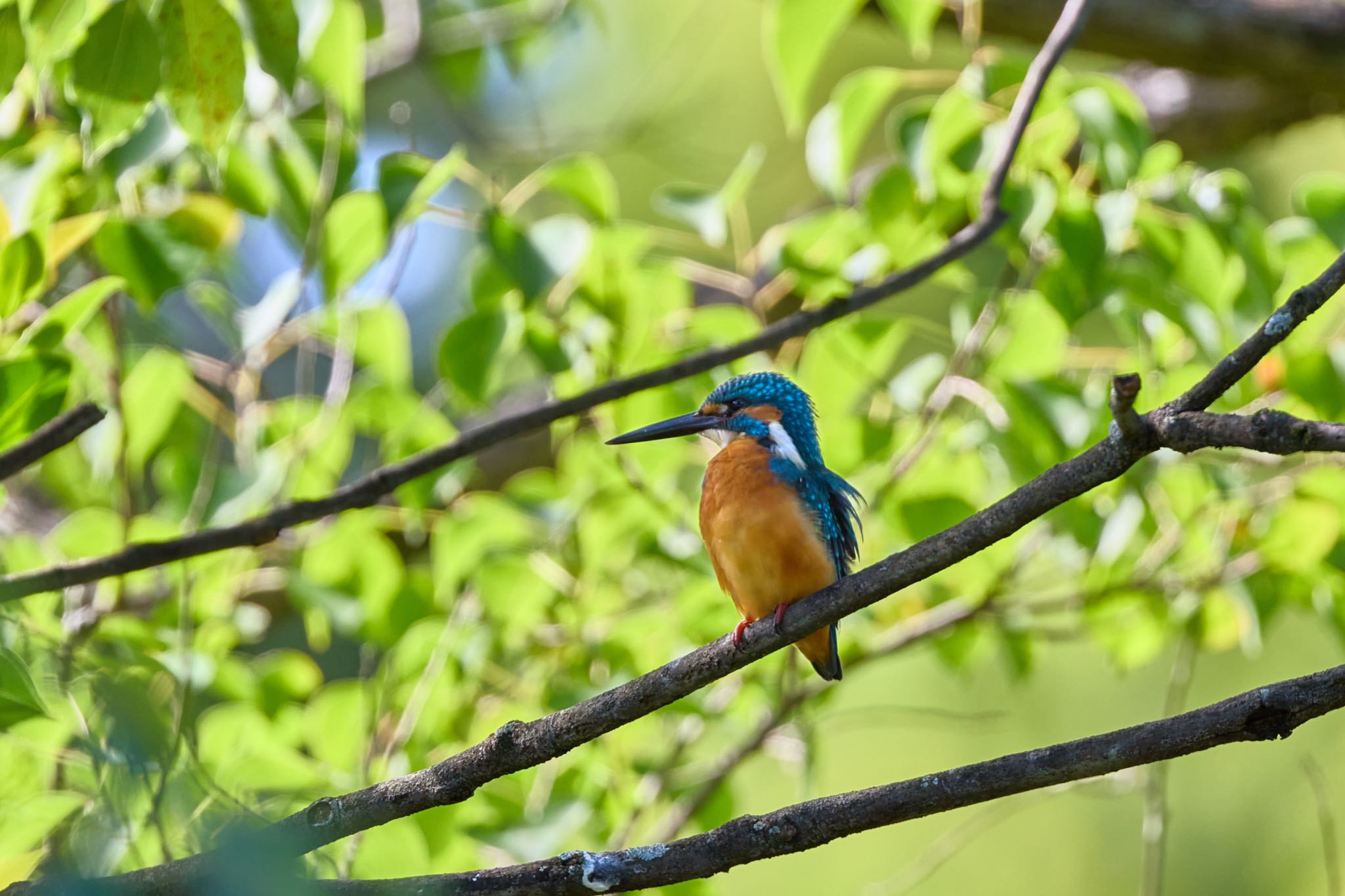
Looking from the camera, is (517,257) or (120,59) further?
(517,257)

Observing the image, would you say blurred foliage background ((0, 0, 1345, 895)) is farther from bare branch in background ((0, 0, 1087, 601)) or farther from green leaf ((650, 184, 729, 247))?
bare branch in background ((0, 0, 1087, 601))

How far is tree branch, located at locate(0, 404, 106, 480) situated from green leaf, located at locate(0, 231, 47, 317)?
0.27m

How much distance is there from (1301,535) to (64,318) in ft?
6.96

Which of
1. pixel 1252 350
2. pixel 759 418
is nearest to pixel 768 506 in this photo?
pixel 759 418

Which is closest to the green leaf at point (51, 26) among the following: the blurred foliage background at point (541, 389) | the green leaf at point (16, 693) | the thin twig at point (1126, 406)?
the blurred foliage background at point (541, 389)

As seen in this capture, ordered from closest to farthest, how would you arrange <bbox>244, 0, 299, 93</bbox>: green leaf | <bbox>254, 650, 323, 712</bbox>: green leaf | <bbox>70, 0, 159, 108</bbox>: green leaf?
<bbox>70, 0, 159, 108</bbox>: green leaf
<bbox>244, 0, 299, 93</bbox>: green leaf
<bbox>254, 650, 323, 712</bbox>: green leaf

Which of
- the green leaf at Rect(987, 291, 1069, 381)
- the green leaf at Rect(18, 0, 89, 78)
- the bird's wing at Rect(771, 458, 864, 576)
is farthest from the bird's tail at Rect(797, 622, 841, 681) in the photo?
the green leaf at Rect(18, 0, 89, 78)

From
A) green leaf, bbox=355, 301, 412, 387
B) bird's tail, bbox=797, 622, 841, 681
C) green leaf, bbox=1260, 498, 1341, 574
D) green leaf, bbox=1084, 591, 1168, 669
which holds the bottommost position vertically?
green leaf, bbox=1084, 591, 1168, 669

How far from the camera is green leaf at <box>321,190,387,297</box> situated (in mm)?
2049

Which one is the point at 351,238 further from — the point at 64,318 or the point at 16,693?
the point at 16,693

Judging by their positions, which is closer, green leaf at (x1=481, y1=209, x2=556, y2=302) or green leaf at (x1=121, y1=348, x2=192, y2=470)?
green leaf at (x1=481, y1=209, x2=556, y2=302)

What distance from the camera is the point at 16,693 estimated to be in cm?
136

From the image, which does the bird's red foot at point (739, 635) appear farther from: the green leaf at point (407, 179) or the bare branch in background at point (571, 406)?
the green leaf at point (407, 179)

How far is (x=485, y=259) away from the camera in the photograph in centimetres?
221
